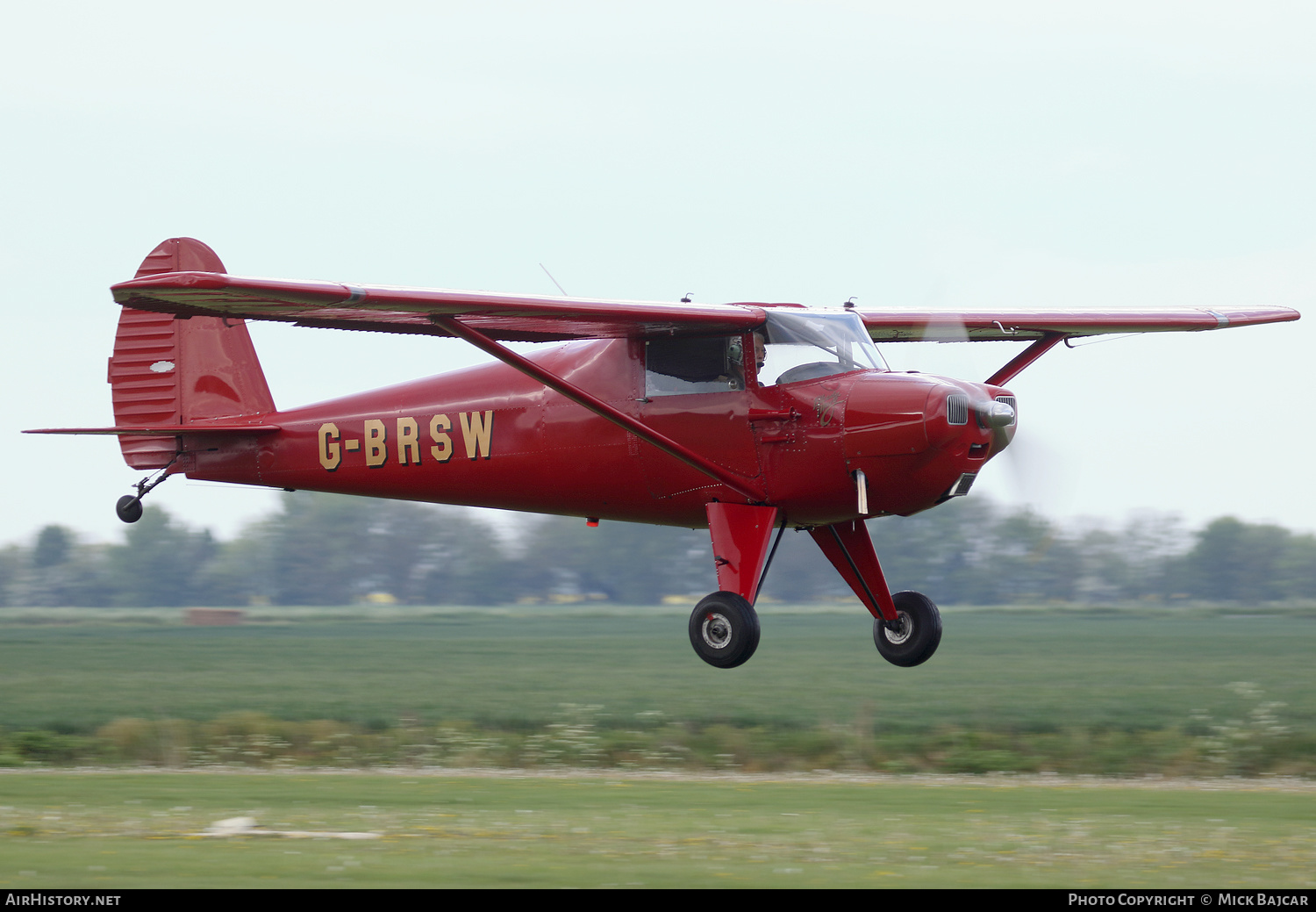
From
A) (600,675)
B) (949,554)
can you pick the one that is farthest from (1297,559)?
(600,675)

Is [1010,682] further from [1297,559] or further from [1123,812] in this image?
[1297,559]

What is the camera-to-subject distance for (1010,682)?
41625 mm

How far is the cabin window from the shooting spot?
13.6m

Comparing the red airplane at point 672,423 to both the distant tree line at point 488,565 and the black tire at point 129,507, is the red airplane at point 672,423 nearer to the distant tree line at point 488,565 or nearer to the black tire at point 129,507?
the black tire at point 129,507

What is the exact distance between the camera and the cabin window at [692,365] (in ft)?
44.5

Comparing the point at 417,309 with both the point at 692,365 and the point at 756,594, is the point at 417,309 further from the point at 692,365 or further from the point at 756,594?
the point at 756,594

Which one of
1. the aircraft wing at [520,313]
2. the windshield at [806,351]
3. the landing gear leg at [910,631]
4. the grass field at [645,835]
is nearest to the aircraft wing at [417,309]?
the aircraft wing at [520,313]

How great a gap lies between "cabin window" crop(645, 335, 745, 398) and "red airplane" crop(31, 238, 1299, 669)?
16 millimetres

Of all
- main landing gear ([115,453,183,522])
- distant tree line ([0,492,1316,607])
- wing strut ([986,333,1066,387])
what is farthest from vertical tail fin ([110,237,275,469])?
distant tree line ([0,492,1316,607])

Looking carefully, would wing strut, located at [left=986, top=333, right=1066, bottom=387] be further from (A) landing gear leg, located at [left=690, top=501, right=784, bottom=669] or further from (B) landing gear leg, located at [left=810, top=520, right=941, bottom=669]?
(A) landing gear leg, located at [left=690, top=501, right=784, bottom=669]

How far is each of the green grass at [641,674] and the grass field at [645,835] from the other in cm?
992

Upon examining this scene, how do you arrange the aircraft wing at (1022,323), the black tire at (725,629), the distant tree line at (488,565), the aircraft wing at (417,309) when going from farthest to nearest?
the distant tree line at (488,565) < the aircraft wing at (1022,323) < the black tire at (725,629) < the aircraft wing at (417,309)

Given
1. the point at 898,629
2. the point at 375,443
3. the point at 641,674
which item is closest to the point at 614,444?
the point at 375,443

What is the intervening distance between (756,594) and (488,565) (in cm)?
6597
